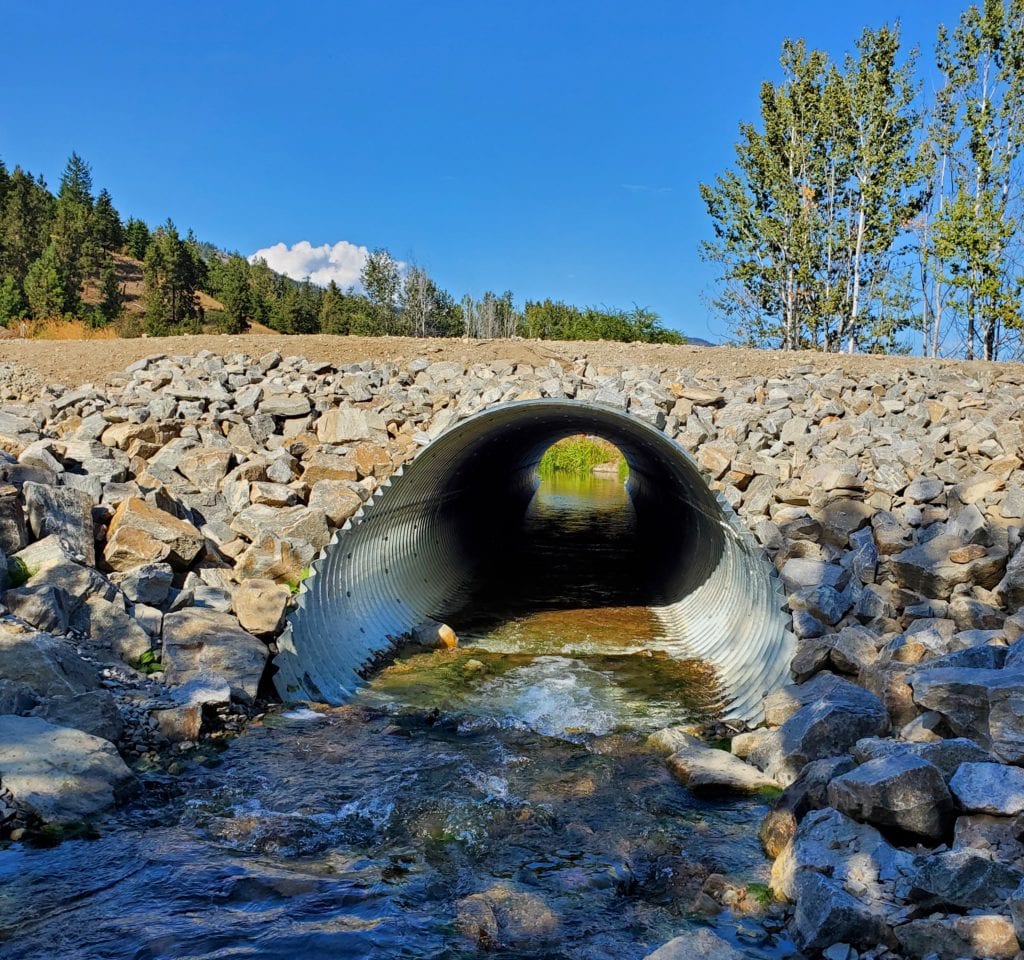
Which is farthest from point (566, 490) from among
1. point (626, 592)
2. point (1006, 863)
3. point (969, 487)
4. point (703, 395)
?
point (1006, 863)

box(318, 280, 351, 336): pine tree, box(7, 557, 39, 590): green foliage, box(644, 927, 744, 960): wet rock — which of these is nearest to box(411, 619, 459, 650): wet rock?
box(7, 557, 39, 590): green foliage

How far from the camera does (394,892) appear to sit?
170 inches

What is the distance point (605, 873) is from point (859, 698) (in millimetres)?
2288

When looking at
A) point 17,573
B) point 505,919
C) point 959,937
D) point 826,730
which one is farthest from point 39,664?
point 959,937

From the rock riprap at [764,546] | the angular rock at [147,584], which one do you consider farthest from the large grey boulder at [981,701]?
the angular rock at [147,584]

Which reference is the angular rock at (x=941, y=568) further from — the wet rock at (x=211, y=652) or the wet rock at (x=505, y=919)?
the wet rock at (x=211, y=652)

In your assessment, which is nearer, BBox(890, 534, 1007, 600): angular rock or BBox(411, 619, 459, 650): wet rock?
BBox(890, 534, 1007, 600): angular rock

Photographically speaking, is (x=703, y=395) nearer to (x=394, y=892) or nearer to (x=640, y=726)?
(x=640, y=726)

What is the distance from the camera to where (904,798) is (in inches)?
164

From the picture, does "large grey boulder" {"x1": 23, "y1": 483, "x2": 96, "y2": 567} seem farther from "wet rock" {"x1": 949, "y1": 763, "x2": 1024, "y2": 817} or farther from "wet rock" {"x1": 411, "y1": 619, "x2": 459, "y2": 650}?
"wet rock" {"x1": 949, "y1": 763, "x2": 1024, "y2": 817}

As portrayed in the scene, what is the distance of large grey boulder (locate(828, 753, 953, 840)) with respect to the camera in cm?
412

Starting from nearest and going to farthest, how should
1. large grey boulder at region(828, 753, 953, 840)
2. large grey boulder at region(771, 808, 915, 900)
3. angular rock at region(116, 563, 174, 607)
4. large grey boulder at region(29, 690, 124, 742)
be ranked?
large grey boulder at region(771, 808, 915, 900) → large grey boulder at region(828, 753, 953, 840) → large grey boulder at region(29, 690, 124, 742) → angular rock at region(116, 563, 174, 607)

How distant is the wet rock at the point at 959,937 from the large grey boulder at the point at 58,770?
428 centimetres

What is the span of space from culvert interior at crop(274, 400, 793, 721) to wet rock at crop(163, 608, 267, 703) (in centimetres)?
34
